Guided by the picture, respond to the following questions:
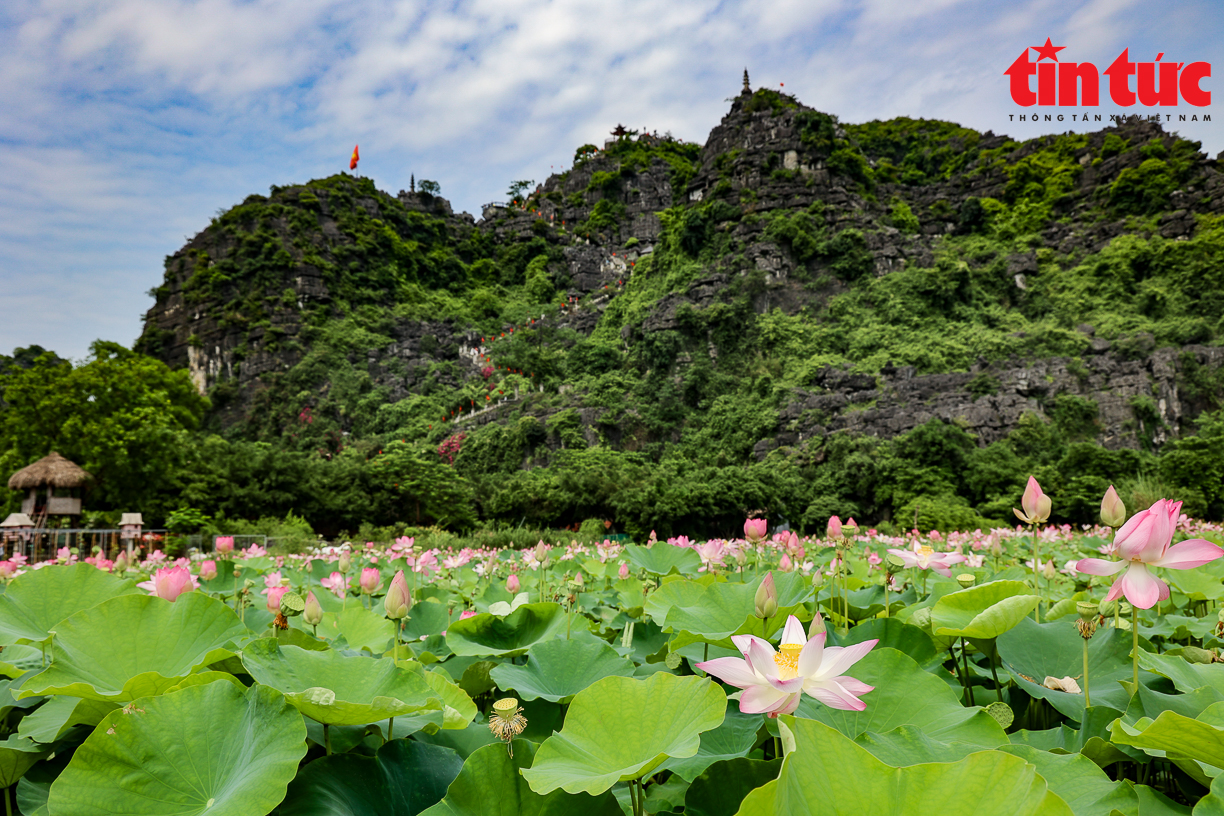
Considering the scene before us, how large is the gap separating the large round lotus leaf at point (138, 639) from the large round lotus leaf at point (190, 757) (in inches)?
6.6

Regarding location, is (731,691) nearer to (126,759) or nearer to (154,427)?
(126,759)

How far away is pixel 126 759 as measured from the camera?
22.5 inches

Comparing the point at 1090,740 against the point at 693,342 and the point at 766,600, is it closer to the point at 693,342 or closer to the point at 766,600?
the point at 766,600

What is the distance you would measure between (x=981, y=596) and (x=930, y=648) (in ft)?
0.43

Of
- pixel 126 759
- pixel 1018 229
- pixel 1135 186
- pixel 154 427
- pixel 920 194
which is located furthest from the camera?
pixel 920 194

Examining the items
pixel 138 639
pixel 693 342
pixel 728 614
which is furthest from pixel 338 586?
pixel 693 342

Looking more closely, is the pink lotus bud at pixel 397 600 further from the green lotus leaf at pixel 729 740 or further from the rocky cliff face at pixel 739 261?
the rocky cliff face at pixel 739 261

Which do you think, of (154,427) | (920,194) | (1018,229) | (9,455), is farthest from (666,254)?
(9,455)

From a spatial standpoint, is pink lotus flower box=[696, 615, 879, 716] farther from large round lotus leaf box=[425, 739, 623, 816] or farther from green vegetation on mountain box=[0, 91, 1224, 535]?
green vegetation on mountain box=[0, 91, 1224, 535]

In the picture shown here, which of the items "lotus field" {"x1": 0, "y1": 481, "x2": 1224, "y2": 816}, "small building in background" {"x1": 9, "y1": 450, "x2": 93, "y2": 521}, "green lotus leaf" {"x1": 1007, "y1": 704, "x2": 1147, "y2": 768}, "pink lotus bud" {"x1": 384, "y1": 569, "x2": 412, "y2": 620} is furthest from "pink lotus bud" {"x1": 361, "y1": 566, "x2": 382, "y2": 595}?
"small building in background" {"x1": 9, "y1": 450, "x2": 93, "y2": 521}

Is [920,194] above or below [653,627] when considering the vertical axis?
above

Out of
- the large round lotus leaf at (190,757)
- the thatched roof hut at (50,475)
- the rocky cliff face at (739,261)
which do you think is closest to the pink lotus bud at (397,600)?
the large round lotus leaf at (190,757)

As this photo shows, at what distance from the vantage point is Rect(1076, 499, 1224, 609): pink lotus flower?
2.40 ft

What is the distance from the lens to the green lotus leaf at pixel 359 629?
4.18 ft
